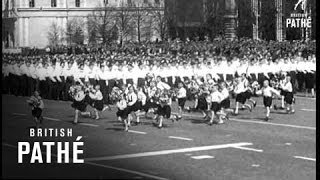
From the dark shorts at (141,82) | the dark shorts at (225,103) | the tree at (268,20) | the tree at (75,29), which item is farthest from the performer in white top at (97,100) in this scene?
the tree at (268,20)

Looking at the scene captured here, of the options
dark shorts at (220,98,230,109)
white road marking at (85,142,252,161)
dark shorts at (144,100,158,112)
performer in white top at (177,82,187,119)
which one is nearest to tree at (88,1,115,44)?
white road marking at (85,142,252,161)

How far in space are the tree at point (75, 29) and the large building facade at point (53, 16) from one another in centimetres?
3

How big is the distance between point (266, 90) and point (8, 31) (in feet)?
28.9

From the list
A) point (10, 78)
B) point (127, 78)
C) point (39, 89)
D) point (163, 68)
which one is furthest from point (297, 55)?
point (10, 78)

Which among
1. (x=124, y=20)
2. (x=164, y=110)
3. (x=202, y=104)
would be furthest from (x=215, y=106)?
(x=124, y=20)

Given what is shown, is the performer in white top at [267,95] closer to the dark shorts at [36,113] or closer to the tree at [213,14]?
the tree at [213,14]

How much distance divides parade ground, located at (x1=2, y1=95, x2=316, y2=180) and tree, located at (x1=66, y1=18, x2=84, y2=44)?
4.17 ft

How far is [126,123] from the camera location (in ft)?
49.9

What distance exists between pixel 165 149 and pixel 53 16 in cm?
317

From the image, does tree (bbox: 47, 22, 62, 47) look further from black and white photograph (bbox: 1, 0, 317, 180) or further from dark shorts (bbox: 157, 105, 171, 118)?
dark shorts (bbox: 157, 105, 171, 118)

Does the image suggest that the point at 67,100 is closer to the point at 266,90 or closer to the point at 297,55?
the point at 266,90

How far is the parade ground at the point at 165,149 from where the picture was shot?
35.2ft

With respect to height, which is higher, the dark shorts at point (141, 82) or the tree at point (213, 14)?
the tree at point (213, 14)

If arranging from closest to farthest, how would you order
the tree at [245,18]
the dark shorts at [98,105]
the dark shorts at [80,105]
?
the dark shorts at [80,105], the dark shorts at [98,105], the tree at [245,18]
